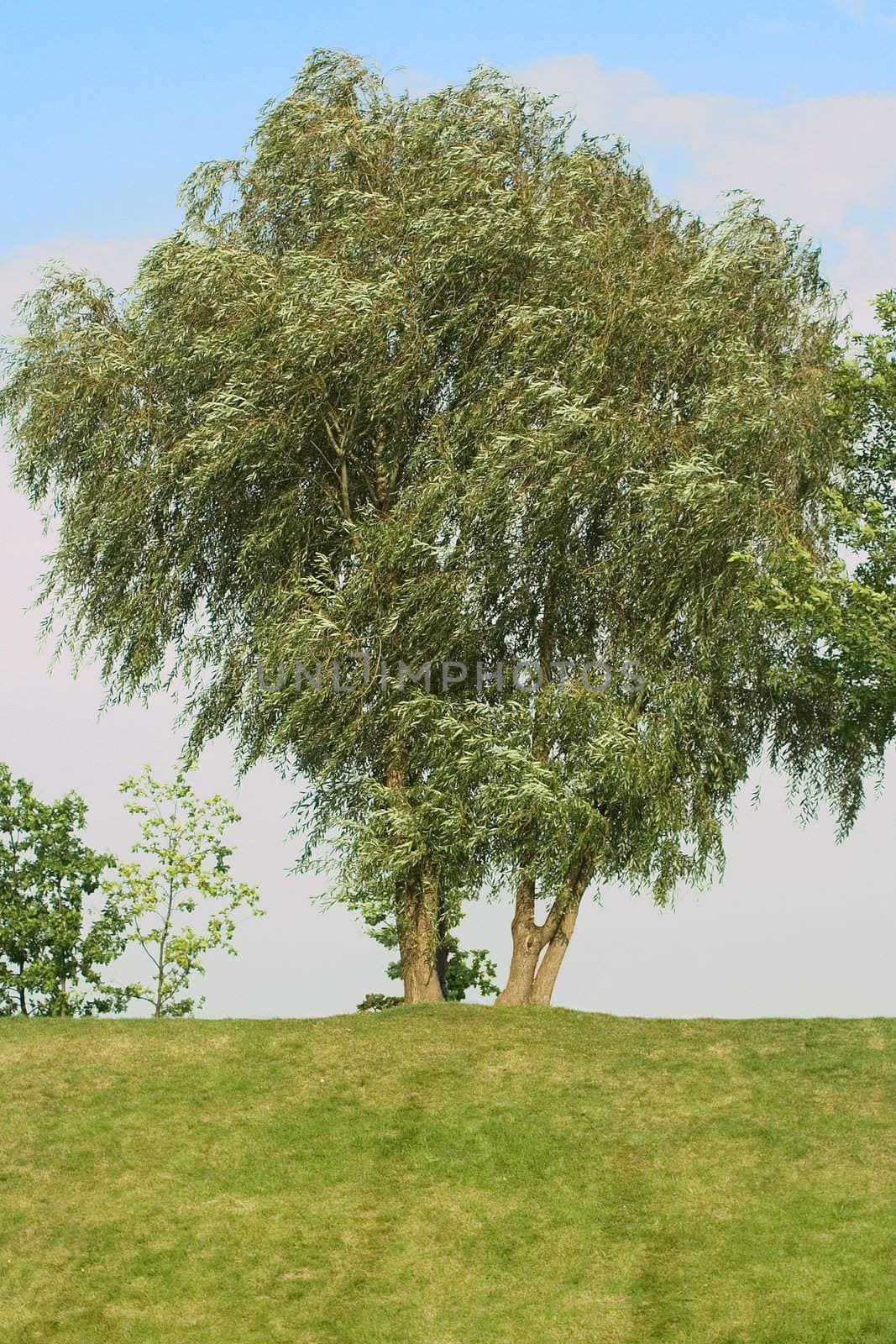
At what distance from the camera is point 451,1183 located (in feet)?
68.7

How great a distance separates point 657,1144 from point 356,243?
17.1 meters

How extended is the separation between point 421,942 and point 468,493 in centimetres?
857

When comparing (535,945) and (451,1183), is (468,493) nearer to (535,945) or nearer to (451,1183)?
(535,945)

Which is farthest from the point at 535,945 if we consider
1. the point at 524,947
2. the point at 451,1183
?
the point at 451,1183

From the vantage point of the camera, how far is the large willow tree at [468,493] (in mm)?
27188

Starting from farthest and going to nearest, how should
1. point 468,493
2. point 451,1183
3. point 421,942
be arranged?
1. point 421,942
2. point 468,493
3. point 451,1183

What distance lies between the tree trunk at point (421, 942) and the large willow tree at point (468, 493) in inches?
2.7

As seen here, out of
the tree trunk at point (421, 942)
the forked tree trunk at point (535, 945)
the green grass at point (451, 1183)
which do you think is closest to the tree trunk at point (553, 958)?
the forked tree trunk at point (535, 945)

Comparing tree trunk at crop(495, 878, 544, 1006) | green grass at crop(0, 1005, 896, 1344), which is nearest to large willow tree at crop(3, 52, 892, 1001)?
tree trunk at crop(495, 878, 544, 1006)

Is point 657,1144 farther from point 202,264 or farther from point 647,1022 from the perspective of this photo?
point 202,264

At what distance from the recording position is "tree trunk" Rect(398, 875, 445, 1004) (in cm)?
2822

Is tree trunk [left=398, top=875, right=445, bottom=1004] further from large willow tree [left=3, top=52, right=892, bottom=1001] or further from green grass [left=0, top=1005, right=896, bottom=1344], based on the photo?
green grass [left=0, top=1005, right=896, bottom=1344]

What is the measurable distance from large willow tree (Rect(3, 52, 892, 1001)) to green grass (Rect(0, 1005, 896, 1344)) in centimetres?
366

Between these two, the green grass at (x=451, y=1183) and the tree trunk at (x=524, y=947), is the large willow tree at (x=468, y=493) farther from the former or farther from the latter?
the green grass at (x=451, y=1183)
